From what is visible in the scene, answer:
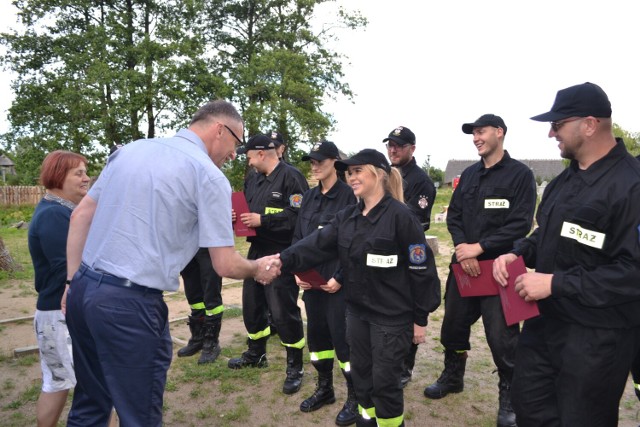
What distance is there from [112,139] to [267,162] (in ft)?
75.0

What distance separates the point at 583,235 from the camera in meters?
2.72

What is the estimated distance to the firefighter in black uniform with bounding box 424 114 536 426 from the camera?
13.9ft

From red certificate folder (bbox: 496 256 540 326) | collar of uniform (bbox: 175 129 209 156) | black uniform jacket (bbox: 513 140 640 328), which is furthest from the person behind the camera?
collar of uniform (bbox: 175 129 209 156)

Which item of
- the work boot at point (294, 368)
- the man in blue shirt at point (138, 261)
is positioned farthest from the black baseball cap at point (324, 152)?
the work boot at point (294, 368)

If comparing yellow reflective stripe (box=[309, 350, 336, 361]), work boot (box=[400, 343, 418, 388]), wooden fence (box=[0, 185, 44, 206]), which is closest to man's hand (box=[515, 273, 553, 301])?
yellow reflective stripe (box=[309, 350, 336, 361])

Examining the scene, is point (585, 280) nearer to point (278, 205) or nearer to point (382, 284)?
point (382, 284)

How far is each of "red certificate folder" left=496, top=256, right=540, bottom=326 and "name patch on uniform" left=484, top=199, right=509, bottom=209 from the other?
132 centimetres

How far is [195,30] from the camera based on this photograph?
2992 cm

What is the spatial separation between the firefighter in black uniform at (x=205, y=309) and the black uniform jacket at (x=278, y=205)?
72cm

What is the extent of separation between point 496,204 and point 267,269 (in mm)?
2148

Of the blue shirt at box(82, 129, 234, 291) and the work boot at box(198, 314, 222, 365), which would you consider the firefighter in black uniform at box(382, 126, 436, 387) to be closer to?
the work boot at box(198, 314, 222, 365)

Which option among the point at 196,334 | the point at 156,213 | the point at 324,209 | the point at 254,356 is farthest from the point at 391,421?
the point at 196,334

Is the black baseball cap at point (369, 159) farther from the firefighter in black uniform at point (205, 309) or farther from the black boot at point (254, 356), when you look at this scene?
the black boot at point (254, 356)

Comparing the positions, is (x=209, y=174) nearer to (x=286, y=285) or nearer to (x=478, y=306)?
(x=286, y=285)
